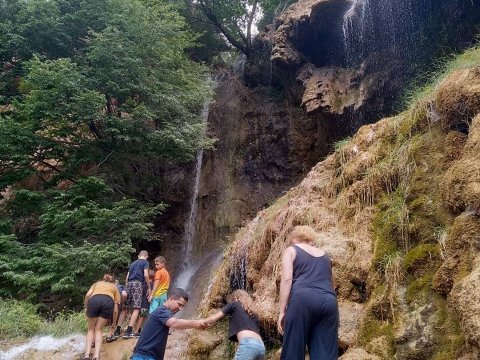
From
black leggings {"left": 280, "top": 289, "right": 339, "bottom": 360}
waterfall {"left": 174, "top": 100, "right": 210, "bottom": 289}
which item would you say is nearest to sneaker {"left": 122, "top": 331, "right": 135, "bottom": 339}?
black leggings {"left": 280, "top": 289, "right": 339, "bottom": 360}

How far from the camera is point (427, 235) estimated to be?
4688 mm

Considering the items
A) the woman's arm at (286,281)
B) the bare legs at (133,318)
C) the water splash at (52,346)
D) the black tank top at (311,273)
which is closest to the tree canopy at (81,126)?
the water splash at (52,346)

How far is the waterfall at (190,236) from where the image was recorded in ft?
45.9

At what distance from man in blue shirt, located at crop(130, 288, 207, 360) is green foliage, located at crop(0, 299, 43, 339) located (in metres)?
4.53

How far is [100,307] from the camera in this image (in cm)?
677

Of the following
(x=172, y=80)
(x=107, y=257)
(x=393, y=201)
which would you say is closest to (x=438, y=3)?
(x=172, y=80)

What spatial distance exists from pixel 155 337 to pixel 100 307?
102 inches

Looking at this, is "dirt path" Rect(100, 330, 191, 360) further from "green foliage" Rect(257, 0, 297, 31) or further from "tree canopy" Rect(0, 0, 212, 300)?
"green foliage" Rect(257, 0, 297, 31)

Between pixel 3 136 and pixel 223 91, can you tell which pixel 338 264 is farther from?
pixel 223 91

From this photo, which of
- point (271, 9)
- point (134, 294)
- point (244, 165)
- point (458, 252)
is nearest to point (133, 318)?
point (134, 294)

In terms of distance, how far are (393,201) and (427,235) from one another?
771 millimetres

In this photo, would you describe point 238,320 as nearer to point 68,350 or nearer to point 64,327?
point 68,350

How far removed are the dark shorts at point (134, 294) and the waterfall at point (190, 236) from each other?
533 centimetres

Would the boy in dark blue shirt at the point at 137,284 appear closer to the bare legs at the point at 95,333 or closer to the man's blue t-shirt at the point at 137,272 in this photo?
the man's blue t-shirt at the point at 137,272
